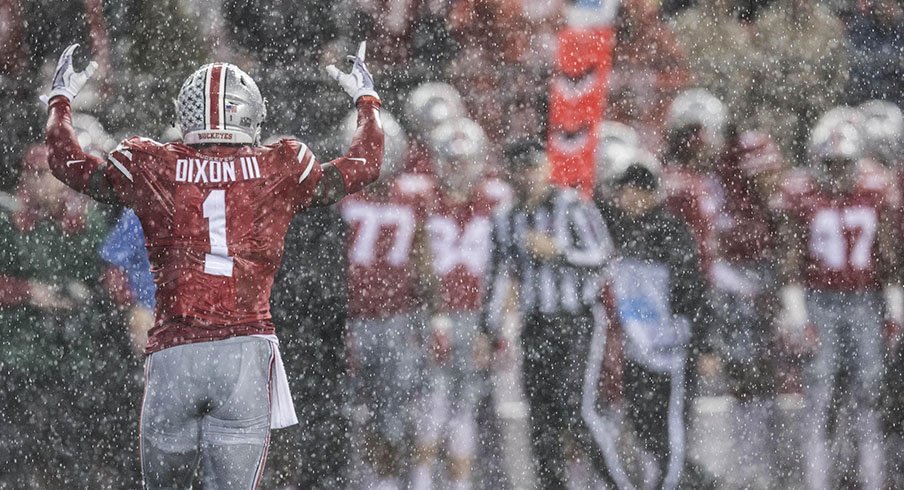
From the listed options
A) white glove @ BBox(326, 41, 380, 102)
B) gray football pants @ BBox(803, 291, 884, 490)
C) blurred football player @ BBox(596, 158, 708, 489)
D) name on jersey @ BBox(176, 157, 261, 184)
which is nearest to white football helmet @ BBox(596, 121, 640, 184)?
blurred football player @ BBox(596, 158, 708, 489)

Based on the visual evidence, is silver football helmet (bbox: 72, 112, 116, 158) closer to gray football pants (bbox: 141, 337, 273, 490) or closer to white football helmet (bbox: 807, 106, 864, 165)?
gray football pants (bbox: 141, 337, 273, 490)

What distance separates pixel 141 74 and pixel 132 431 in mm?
1608

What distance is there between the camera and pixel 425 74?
5.26 meters

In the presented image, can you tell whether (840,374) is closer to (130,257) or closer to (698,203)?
(698,203)

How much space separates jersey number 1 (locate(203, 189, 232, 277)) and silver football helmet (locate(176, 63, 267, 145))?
186 millimetres

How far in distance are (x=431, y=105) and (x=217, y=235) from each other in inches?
90.5

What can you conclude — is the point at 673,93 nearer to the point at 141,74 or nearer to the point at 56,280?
the point at 141,74

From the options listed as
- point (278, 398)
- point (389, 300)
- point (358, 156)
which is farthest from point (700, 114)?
point (278, 398)

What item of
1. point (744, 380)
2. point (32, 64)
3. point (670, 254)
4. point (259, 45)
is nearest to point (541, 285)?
point (670, 254)

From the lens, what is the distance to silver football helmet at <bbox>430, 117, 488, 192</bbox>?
5.29m

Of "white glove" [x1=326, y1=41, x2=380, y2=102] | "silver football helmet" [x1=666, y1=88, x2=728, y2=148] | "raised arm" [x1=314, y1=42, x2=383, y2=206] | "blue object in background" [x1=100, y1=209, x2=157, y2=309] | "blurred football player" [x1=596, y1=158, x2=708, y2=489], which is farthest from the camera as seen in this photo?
"silver football helmet" [x1=666, y1=88, x2=728, y2=148]

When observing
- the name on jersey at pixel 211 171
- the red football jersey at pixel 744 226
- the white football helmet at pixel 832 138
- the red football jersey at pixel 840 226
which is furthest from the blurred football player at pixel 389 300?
the name on jersey at pixel 211 171

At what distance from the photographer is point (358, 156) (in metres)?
3.37

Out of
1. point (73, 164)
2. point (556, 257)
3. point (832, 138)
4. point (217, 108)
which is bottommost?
point (556, 257)
